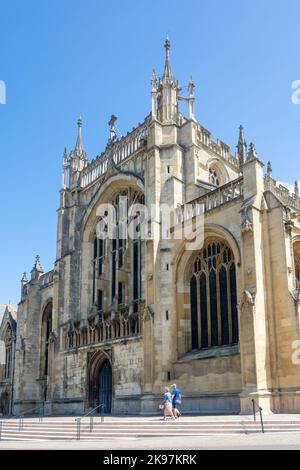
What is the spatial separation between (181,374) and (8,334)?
2370 cm

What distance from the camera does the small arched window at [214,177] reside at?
28414mm

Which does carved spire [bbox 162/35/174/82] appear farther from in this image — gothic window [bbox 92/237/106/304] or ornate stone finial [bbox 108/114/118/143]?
gothic window [bbox 92/237/106/304]

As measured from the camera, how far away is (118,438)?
14.5 metres

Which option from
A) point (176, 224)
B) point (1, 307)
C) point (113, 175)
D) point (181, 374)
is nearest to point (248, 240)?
point (176, 224)

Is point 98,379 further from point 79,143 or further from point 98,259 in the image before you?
point 79,143

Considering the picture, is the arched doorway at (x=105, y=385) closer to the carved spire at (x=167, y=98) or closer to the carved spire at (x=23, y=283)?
the carved spire at (x=23, y=283)

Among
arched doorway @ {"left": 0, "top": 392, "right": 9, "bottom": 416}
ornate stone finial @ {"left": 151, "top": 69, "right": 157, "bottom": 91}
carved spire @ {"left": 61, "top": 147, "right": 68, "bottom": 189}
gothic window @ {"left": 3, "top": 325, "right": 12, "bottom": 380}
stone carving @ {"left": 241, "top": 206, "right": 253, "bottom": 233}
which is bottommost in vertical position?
arched doorway @ {"left": 0, "top": 392, "right": 9, "bottom": 416}

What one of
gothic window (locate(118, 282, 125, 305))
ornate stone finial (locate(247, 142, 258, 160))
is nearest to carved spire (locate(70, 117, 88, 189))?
gothic window (locate(118, 282, 125, 305))

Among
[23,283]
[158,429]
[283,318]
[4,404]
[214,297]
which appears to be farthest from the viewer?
[4,404]

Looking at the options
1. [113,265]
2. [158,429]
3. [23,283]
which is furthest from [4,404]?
[158,429]

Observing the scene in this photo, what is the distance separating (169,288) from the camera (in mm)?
22891

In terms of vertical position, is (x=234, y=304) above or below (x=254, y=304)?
above

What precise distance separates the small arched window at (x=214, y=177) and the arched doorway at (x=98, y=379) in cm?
1095

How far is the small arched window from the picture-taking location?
28414 mm
